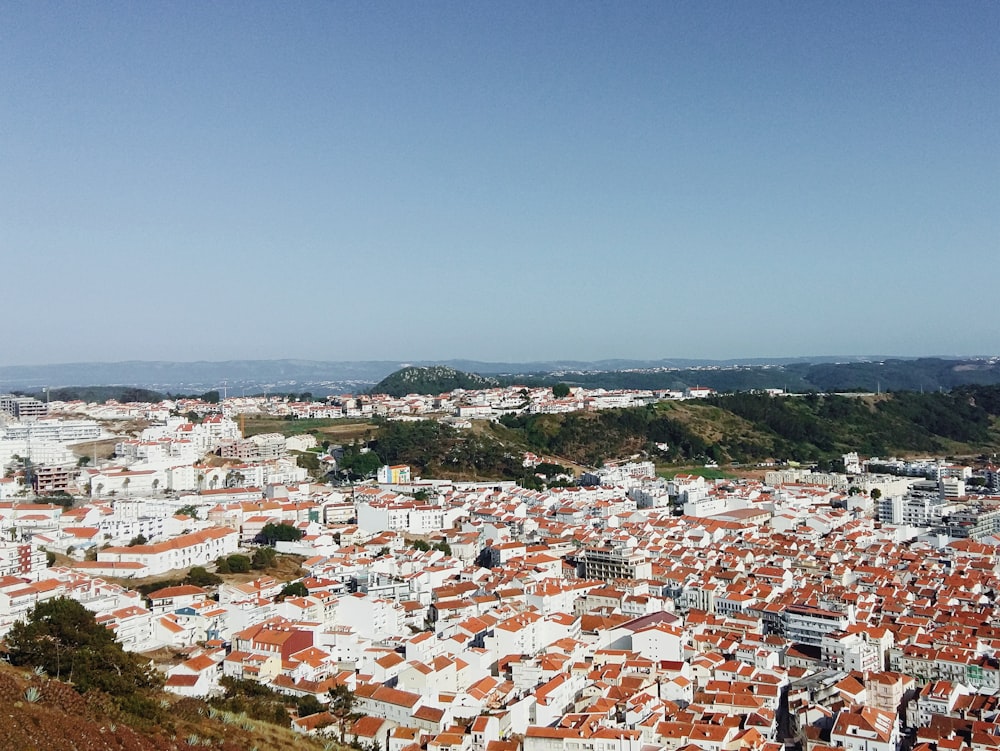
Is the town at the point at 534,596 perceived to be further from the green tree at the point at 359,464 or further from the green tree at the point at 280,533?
the green tree at the point at 359,464

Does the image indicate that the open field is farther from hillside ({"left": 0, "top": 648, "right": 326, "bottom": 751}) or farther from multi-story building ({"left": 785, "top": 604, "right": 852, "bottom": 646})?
hillside ({"left": 0, "top": 648, "right": 326, "bottom": 751})

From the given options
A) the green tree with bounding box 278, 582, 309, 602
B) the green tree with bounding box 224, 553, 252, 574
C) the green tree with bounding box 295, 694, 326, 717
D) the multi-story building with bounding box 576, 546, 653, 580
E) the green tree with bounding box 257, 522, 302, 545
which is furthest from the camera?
the green tree with bounding box 257, 522, 302, 545

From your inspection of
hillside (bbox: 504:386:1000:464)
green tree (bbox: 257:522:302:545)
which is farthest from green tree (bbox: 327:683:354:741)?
hillside (bbox: 504:386:1000:464)

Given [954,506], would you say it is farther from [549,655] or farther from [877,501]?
[549,655]

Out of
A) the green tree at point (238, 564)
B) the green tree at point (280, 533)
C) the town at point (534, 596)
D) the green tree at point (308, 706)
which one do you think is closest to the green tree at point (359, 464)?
the town at point (534, 596)

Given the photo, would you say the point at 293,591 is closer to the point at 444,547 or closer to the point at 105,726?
the point at 444,547
